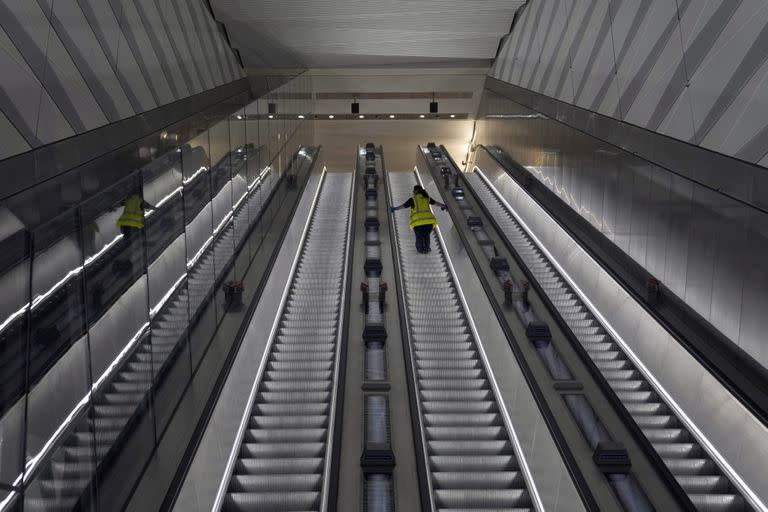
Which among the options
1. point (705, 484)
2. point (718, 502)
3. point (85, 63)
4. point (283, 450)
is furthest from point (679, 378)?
point (85, 63)

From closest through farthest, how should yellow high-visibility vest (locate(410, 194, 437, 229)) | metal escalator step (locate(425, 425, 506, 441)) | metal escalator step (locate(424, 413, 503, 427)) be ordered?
metal escalator step (locate(425, 425, 506, 441))
metal escalator step (locate(424, 413, 503, 427))
yellow high-visibility vest (locate(410, 194, 437, 229))

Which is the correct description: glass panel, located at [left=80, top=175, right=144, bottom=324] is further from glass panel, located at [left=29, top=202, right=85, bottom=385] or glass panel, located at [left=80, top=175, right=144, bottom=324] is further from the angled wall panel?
the angled wall panel

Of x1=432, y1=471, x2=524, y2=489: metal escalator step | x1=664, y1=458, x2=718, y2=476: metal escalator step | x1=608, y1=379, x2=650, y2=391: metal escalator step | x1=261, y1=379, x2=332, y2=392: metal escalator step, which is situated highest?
x1=608, y1=379, x2=650, y2=391: metal escalator step

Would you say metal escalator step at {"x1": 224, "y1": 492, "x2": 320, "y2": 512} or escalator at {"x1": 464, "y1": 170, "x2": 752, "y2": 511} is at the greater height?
escalator at {"x1": 464, "y1": 170, "x2": 752, "y2": 511}

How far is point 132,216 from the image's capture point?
5359 mm

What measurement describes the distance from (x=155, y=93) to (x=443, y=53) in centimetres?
1203

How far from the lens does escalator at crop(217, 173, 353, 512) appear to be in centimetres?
658

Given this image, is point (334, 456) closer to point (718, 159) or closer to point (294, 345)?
point (294, 345)

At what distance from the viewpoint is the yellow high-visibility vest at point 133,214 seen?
516cm

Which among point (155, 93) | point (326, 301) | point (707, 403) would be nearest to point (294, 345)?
point (326, 301)

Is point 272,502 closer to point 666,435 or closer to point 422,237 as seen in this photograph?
point 666,435

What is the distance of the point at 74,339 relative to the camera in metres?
4.18

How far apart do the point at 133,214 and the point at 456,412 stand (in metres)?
4.20

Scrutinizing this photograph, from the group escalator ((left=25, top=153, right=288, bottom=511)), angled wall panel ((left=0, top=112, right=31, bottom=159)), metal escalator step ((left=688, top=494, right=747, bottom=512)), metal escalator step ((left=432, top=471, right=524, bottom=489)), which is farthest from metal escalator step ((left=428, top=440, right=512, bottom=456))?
angled wall panel ((left=0, top=112, right=31, bottom=159))
